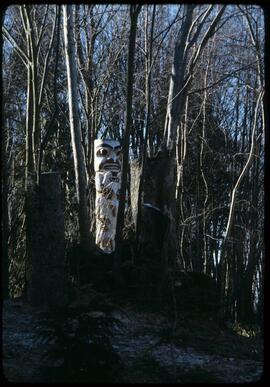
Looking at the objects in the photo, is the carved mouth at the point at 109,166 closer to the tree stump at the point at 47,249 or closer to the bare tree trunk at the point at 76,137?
the bare tree trunk at the point at 76,137

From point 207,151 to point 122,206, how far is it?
9.76 metres

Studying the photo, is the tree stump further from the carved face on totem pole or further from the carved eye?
the carved eye

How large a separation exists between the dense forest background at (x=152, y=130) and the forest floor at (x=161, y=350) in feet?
2.72

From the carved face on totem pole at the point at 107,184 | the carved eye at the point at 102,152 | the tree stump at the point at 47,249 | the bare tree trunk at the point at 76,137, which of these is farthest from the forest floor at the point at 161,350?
the carved eye at the point at 102,152

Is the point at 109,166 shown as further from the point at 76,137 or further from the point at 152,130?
the point at 152,130

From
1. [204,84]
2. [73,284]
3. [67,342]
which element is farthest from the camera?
[204,84]

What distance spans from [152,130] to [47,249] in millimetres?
10265

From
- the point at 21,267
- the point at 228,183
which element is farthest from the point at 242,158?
the point at 21,267

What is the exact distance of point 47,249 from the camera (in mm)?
8242

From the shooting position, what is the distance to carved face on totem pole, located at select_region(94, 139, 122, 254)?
39.9 feet

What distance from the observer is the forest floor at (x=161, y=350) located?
19.8 feet

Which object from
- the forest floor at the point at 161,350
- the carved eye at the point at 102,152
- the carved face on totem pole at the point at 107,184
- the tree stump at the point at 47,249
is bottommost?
the forest floor at the point at 161,350

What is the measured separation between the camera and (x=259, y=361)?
7.20m

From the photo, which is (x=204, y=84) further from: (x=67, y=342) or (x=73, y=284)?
(x=67, y=342)
